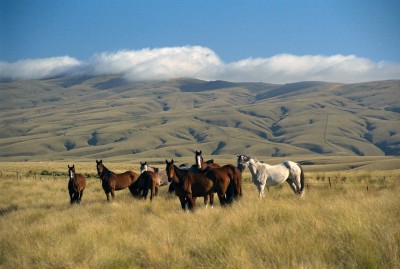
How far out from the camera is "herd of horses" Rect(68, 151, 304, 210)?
14.4 metres

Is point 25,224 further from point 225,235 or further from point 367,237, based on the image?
point 367,237

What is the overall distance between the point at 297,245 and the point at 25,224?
10407 mm

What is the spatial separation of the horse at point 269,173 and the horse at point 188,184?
314 centimetres

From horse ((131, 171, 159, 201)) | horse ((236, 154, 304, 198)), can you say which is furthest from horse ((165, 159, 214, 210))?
horse ((131, 171, 159, 201))

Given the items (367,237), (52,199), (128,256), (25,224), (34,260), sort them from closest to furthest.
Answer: (367,237), (128,256), (34,260), (25,224), (52,199)

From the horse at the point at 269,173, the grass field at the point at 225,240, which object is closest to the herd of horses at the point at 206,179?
the horse at the point at 269,173

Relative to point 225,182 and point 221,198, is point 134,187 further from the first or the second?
point 225,182

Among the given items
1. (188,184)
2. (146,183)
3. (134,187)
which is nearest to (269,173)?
(188,184)

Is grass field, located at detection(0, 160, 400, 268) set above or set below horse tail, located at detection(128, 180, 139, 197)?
above

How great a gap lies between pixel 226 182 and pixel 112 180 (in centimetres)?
751

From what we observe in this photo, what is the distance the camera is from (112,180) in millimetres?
20516

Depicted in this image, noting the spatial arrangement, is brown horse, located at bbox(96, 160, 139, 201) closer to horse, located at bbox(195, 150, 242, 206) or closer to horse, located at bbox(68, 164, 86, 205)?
horse, located at bbox(68, 164, 86, 205)

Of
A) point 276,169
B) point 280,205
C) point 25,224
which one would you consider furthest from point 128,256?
point 276,169

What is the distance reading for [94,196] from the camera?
23125mm
